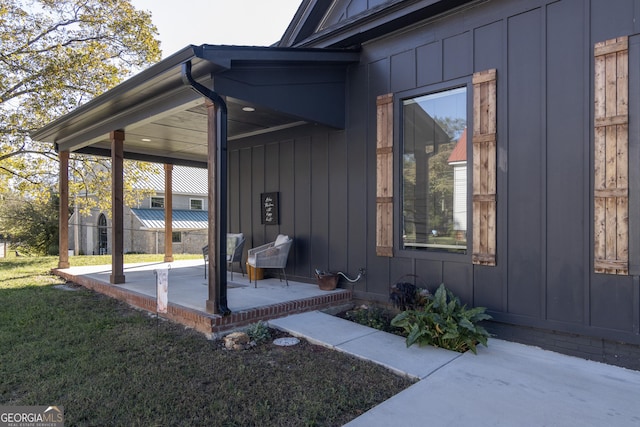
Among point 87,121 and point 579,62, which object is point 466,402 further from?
point 87,121

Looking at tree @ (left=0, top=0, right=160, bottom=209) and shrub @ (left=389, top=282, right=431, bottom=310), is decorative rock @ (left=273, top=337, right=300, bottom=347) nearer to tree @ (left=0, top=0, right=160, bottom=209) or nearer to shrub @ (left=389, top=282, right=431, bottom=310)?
shrub @ (left=389, top=282, right=431, bottom=310)

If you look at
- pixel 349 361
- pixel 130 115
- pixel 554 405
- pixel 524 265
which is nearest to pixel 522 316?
pixel 524 265

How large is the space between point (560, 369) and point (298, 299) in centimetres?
275

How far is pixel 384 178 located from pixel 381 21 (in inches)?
76.3

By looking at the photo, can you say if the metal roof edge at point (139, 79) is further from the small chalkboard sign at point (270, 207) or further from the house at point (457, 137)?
the small chalkboard sign at point (270, 207)

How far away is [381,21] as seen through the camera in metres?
4.73

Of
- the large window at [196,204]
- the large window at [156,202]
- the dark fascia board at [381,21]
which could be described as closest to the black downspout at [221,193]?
the dark fascia board at [381,21]

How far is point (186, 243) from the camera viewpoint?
1964 centimetres

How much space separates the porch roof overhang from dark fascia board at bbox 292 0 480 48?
257mm

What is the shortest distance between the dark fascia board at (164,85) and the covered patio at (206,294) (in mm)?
2129

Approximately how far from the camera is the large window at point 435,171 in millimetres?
4273

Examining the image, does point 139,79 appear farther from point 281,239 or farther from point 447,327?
point 447,327

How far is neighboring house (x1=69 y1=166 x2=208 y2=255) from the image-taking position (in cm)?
1872

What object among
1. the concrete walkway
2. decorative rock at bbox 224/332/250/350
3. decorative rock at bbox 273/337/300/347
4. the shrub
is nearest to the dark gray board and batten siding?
the shrub
